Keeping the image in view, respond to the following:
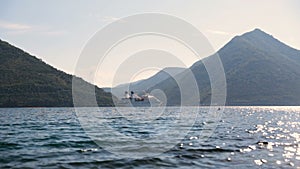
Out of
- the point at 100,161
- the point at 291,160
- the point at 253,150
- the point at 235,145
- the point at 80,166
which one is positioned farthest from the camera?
the point at 235,145

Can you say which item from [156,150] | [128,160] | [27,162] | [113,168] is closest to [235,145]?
[156,150]

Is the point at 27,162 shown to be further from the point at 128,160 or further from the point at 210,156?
the point at 210,156

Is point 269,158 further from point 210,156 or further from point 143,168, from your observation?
point 143,168

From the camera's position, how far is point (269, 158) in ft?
99.7

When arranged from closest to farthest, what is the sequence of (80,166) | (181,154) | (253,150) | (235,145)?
(80,166), (181,154), (253,150), (235,145)

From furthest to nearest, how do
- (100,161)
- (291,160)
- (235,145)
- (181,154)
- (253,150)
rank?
1. (235,145)
2. (253,150)
3. (181,154)
4. (291,160)
5. (100,161)

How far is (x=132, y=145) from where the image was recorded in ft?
118

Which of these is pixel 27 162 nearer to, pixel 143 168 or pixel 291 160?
pixel 143 168

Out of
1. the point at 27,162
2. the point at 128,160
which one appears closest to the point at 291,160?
the point at 128,160

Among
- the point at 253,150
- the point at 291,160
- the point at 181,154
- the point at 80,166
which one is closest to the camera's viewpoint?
the point at 80,166

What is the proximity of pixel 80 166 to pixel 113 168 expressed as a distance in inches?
97.1

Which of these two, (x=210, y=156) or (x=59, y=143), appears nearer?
(x=210, y=156)

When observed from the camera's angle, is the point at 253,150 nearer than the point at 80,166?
No

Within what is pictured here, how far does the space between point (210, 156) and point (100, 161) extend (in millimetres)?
10282
